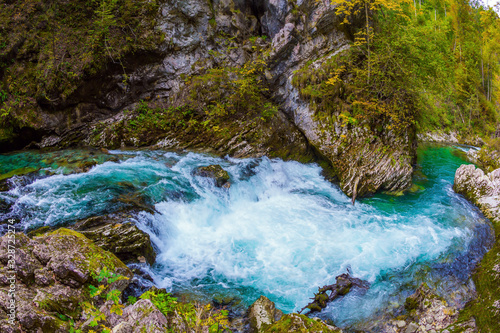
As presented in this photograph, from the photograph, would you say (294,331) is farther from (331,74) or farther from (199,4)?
(199,4)

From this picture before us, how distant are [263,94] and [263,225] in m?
6.71

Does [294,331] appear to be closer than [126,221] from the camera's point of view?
Yes

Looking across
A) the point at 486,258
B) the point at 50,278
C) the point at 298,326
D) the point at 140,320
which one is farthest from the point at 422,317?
the point at 50,278

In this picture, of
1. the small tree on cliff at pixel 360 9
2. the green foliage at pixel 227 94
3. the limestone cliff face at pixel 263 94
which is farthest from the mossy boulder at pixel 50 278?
the small tree on cliff at pixel 360 9

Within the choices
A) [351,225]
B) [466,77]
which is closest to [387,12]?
[351,225]

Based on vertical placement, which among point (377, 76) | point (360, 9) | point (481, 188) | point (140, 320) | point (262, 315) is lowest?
point (262, 315)

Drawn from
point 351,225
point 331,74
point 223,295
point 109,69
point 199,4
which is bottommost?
point 223,295

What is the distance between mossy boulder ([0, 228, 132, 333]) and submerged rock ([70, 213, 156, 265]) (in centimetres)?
154

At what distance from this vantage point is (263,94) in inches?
478

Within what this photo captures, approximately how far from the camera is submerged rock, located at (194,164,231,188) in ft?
28.0

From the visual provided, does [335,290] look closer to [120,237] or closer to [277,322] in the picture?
[277,322]

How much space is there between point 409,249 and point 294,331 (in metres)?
4.37

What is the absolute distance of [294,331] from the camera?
3.42 meters

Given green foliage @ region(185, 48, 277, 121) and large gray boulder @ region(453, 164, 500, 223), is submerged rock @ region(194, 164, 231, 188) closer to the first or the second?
green foliage @ region(185, 48, 277, 121)
